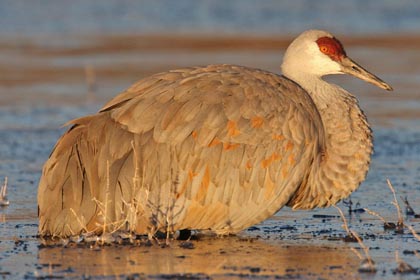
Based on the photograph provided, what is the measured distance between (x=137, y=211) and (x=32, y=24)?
522 inches

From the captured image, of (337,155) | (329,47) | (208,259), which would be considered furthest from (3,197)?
(329,47)

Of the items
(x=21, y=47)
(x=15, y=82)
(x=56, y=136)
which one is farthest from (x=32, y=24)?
(x=56, y=136)

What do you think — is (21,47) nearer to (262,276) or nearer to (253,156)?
(253,156)

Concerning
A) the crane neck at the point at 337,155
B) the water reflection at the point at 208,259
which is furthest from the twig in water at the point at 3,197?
the crane neck at the point at 337,155

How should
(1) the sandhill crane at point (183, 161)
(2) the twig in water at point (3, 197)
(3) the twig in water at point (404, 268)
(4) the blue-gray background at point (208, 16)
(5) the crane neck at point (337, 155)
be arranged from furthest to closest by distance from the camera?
(4) the blue-gray background at point (208, 16)
(2) the twig in water at point (3, 197)
(5) the crane neck at point (337, 155)
(1) the sandhill crane at point (183, 161)
(3) the twig in water at point (404, 268)

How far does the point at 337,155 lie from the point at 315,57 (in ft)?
→ 2.81

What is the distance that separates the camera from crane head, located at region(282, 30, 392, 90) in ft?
28.0

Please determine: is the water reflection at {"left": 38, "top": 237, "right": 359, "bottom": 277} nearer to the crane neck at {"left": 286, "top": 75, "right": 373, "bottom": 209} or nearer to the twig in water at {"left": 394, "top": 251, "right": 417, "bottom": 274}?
the twig in water at {"left": 394, "top": 251, "right": 417, "bottom": 274}

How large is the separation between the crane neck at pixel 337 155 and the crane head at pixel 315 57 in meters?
0.29

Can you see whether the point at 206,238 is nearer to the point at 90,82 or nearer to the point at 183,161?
the point at 183,161

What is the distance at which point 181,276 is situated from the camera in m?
6.68

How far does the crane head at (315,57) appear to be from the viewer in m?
8.53

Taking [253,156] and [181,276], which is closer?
[181,276]

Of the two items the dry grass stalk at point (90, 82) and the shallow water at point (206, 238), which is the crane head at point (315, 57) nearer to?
the shallow water at point (206, 238)
